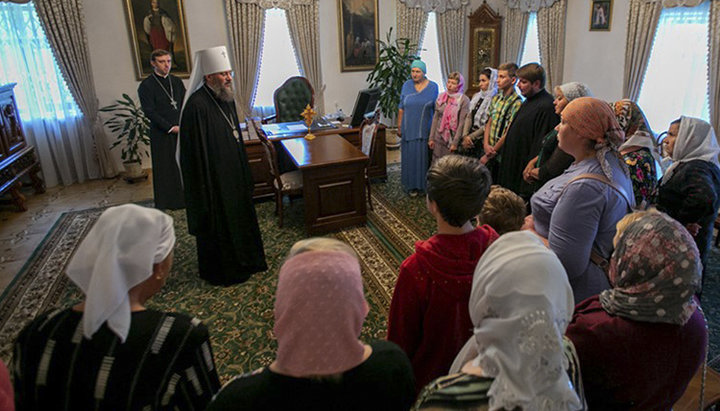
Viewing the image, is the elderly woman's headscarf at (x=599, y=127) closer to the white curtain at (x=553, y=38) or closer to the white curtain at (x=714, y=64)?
the white curtain at (x=714, y=64)

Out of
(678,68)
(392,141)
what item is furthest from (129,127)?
(678,68)

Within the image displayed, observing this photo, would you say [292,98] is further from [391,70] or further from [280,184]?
[280,184]

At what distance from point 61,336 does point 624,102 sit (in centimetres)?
295

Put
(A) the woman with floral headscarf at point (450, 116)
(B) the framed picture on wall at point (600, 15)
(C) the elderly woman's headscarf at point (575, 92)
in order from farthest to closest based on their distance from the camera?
(B) the framed picture on wall at point (600, 15) → (A) the woman with floral headscarf at point (450, 116) → (C) the elderly woman's headscarf at point (575, 92)

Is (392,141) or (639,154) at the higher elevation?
(639,154)

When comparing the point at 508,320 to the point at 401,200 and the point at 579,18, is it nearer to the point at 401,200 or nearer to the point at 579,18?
the point at 401,200

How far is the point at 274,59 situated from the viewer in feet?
23.3

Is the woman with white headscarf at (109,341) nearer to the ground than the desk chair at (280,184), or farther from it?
farther from it

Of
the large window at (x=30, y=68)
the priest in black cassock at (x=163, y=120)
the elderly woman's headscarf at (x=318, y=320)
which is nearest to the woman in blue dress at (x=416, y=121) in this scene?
the priest in black cassock at (x=163, y=120)

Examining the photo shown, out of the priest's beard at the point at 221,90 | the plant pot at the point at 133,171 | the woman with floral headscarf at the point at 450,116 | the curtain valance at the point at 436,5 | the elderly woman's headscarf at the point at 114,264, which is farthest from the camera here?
the curtain valance at the point at 436,5

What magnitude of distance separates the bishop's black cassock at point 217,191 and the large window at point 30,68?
4.17 metres

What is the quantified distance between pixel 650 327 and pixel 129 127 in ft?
21.4

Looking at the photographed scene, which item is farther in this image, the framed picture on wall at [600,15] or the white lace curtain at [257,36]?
the white lace curtain at [257,36]

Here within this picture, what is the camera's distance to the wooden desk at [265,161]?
506 centimetres
